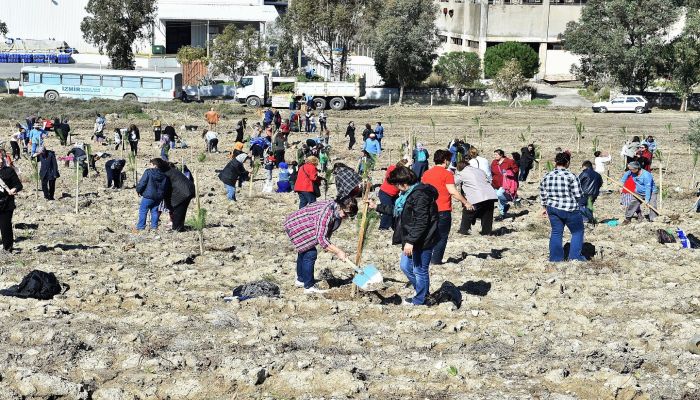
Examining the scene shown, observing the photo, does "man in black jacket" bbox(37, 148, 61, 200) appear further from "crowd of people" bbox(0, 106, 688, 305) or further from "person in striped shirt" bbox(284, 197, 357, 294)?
"person in striped shirt" bbox(284, 197, 357, 294)

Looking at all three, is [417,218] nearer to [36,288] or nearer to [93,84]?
[36,288]

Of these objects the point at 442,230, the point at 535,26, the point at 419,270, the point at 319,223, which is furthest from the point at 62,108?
the point at 419,270

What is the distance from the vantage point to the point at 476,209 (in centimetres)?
1466

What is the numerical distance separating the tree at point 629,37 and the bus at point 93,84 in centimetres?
1971

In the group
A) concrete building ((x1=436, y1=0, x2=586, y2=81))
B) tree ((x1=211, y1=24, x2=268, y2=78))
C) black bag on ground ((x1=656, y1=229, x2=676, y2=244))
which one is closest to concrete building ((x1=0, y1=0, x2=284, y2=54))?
concrete building ((x1=436, y1=0, x2=586, y2=81))

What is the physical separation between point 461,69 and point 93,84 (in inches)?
683

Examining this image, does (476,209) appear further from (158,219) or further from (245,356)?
(245,356)

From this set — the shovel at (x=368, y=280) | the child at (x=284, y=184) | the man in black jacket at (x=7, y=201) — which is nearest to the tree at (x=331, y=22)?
the child at (x=284, y=184)

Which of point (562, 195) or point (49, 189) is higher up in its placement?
point (562, 195)

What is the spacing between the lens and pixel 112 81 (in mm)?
45344

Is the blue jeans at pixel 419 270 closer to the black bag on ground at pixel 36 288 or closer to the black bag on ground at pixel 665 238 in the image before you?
the black bag on ground at pixel 36 288

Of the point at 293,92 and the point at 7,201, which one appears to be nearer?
the point at 7,201

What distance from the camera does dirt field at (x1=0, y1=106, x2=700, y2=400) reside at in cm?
825

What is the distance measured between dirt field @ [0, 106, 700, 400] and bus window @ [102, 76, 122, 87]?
29716 millimetres
